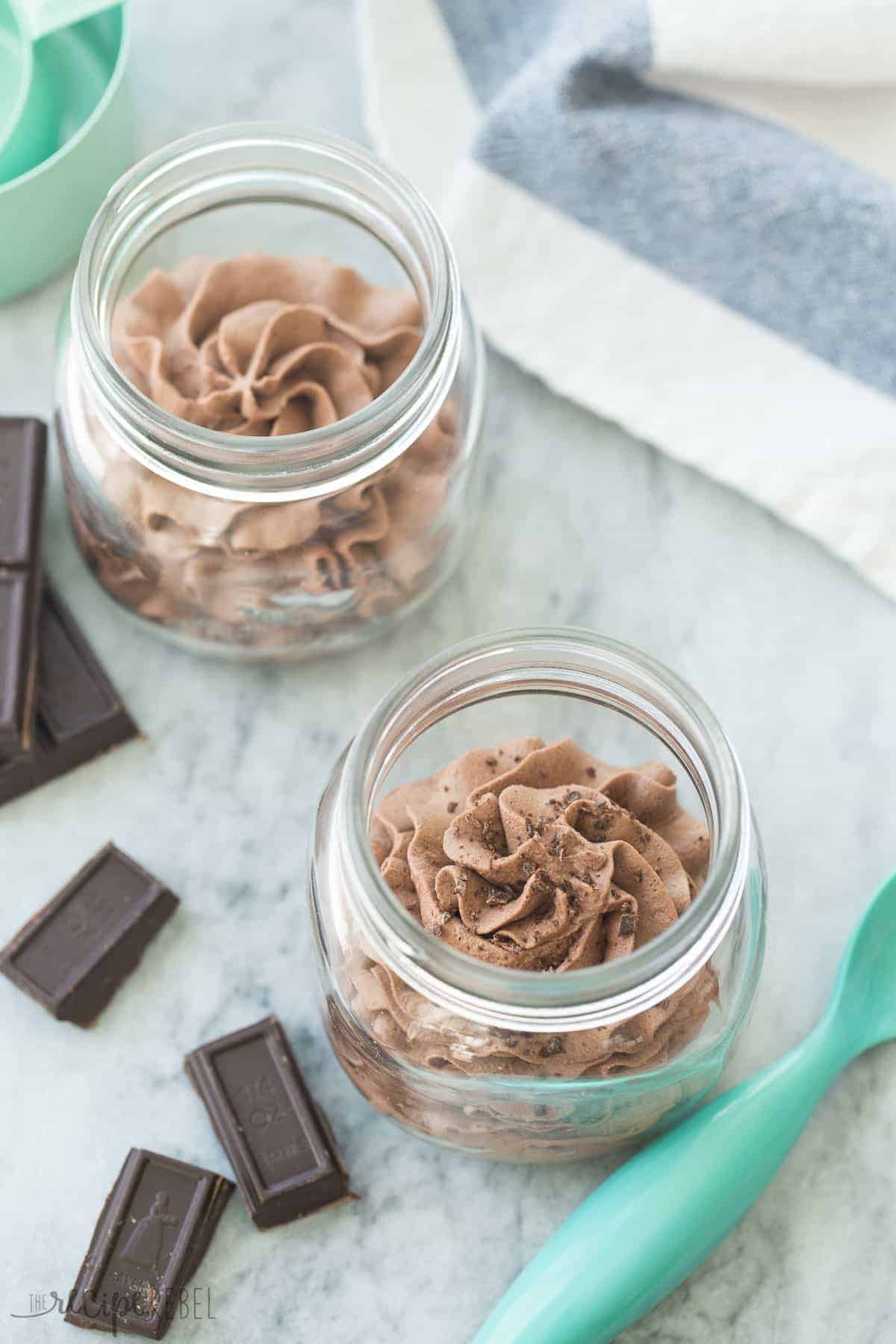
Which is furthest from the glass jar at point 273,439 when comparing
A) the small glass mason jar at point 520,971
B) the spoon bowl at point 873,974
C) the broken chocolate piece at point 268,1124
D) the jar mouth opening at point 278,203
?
the spoon bowl at point 873,974

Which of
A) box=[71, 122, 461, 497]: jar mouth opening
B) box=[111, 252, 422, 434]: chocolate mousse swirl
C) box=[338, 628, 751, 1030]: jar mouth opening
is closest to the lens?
box=[338, 628, 751, 1030]: jar mouth opening

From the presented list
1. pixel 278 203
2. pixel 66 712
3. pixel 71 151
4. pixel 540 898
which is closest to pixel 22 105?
pixel 71 151

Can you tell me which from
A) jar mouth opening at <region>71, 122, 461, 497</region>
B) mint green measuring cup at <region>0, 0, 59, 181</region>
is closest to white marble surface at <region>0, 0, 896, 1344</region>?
mint green measuring cup at <region>0, 0, 59, 181</region>

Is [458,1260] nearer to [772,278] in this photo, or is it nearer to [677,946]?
[677,946]

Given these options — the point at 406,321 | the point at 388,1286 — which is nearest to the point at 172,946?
the point at 388,1286

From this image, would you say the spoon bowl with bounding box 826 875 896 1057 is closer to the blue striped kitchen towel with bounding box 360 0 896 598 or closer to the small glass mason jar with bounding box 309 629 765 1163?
the small glass mason jar with bounding box 309 629 765 1163

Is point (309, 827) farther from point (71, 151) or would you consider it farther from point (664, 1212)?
point (71, 151)
